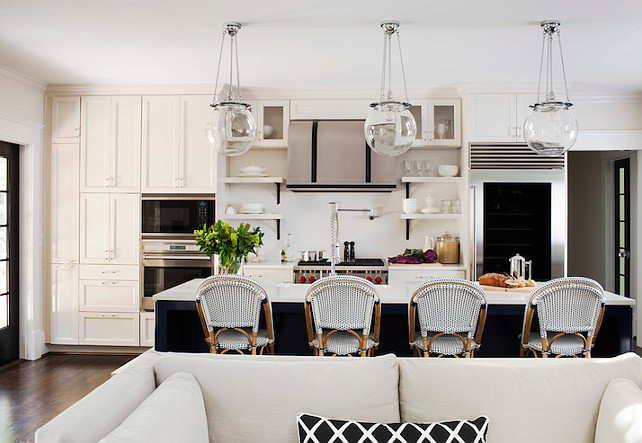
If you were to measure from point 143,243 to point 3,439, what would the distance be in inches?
87.5

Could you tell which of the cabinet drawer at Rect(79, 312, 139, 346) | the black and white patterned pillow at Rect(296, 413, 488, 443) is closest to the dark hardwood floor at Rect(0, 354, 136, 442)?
the cabinet drawer at Rect(79, 312, 139, 346)

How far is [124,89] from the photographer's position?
5.09 m

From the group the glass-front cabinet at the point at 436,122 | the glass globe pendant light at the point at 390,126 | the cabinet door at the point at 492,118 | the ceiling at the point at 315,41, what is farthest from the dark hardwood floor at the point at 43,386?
the cabinet door at the point at 492,118

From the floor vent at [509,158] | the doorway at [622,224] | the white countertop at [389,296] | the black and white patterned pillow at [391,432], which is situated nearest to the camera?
→ the black and white patterned pillow at [391,432]

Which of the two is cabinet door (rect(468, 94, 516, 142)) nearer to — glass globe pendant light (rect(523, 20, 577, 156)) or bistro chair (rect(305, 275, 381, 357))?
glass globe pendant light (rect(523, 20, 577, 156))

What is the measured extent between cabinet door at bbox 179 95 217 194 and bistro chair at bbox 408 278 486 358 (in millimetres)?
2733

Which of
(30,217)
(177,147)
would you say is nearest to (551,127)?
(177,147)

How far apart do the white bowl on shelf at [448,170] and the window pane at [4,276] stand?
421cm

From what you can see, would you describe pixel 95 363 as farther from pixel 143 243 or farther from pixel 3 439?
A: pixel 3 439

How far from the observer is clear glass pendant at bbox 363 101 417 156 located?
318 centimetres

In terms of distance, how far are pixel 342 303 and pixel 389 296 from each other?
0.37m

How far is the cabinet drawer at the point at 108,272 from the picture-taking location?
5039 millimetres

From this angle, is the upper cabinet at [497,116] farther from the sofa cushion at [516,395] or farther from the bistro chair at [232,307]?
the sofa cushion at [516,395]

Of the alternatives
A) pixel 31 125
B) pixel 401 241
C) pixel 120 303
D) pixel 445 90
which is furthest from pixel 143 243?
pixel 445 90
